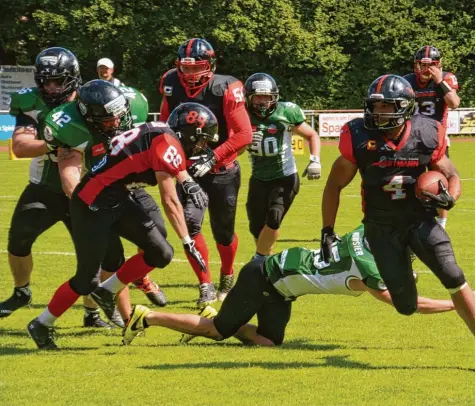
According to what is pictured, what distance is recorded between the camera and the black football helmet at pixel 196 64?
8430 millimetres

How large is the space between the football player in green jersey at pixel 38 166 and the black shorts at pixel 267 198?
7.46 feet

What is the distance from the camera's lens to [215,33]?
32.9 metres

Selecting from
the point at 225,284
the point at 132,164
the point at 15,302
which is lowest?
the point at 225,284

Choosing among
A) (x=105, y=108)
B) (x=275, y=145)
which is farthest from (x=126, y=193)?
(x=275, y=145)

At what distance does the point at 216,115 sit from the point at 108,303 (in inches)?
81.1

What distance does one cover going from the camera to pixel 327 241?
6391 mm

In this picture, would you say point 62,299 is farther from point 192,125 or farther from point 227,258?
point 227,258

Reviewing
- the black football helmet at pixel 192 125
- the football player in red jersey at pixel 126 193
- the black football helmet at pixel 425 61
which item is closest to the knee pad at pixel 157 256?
the football player in red jersey at pixel 126 193

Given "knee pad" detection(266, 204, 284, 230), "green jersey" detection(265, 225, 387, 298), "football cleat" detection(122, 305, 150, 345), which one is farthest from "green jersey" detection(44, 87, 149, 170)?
"knee pad" detection(266, 204, 284, 230)

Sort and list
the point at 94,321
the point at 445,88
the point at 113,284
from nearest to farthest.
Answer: the point at 113,284 → the point at 94,321 → the point at 445,88

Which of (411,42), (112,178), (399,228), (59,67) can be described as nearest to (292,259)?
(399,228)

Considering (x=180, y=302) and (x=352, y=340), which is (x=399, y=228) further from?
(x=180, y=302)

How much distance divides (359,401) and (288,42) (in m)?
29.0

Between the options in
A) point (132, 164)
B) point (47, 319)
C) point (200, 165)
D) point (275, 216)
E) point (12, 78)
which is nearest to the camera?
point (132, 164)
